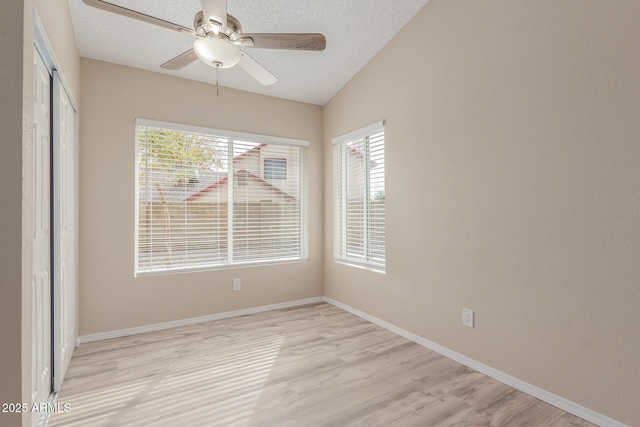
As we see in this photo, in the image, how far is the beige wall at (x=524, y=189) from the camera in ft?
5.51

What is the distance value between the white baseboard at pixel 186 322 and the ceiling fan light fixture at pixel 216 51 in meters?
2.54

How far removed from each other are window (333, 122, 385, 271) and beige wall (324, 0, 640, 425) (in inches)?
9.6

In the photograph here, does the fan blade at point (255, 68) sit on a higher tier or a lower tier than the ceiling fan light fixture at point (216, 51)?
higher

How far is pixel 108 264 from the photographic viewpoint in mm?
2910

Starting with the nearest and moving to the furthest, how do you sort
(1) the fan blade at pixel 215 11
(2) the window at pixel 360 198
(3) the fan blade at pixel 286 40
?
(1) the fan blade at pixel 215 11 < (3) the fan blade at pixel 286 40 < (2) the window at pixel 360 198

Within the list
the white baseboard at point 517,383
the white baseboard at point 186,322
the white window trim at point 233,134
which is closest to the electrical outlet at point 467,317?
the white baseboard at point 517,383

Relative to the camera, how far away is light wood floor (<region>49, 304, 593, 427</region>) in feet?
5.94

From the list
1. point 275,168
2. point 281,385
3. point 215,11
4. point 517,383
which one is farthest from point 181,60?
point 517,383

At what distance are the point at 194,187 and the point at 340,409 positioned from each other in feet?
8.30

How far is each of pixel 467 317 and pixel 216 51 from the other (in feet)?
8.29

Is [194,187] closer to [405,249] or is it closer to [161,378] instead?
[161,378]

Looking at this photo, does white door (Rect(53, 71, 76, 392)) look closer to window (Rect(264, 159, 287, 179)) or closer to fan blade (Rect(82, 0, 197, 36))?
fan blade (Rect(82, 0, 197, 36))

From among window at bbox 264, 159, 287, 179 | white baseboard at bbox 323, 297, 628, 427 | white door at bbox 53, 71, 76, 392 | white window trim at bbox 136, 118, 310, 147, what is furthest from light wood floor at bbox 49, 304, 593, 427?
white window trim at bbox 136, 118, 310, 147

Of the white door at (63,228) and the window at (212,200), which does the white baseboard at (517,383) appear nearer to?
the window at (212,200)
